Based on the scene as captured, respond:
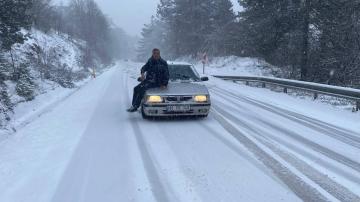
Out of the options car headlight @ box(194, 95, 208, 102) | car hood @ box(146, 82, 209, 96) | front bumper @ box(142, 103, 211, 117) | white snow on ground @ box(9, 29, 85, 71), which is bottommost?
front bumper @ box(142, 103, 211, 117)

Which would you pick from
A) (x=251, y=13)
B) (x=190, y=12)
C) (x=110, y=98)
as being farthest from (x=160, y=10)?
(x=110, y=98)

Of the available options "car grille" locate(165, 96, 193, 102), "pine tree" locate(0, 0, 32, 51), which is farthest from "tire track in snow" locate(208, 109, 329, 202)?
"pine tree" locate(0, 0, 32, 51)

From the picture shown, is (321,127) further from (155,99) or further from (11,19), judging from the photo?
(11,19)

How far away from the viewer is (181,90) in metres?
11.4

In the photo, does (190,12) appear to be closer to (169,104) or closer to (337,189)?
(169,104)

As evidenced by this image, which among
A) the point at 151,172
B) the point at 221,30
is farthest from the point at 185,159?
the point at 221,30

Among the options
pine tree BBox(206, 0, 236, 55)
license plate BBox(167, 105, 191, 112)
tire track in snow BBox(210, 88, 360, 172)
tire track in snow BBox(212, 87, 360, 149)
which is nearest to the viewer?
tire track in snow BBox(210, 88, 360, 172)

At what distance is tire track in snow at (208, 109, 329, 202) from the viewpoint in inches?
217

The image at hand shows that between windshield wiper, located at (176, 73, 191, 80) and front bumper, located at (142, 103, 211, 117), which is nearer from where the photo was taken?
front bumper, located at (142, 103, 211, 117)

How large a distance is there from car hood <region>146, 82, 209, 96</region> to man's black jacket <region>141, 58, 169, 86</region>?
0.25m

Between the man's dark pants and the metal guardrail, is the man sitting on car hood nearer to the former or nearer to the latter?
the man's dark pants

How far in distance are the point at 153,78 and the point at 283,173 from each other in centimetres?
615

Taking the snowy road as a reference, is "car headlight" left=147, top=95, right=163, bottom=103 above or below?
above

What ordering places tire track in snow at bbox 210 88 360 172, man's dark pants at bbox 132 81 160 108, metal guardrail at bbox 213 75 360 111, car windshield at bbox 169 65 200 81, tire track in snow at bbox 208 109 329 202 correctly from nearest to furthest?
Answer: tire track in snow at bbox 208 109 329 202, tire track in snow at bbox 210 88 360 172, man's dark pants at bbox 132 81 160 108, car windshield at bbox 169 65 200 81, metal guardrail at bbox 213 75 360 111
